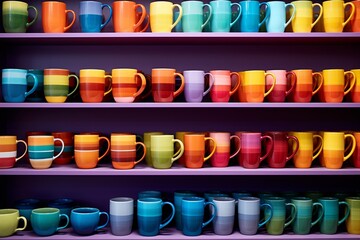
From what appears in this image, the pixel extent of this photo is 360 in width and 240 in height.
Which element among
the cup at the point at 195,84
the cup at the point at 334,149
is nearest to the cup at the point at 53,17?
the cup at the point at 195,84

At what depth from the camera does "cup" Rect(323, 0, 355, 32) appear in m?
1.99

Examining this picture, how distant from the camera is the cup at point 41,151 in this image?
1935 mm

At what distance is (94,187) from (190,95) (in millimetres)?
727

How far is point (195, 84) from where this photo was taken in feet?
6.47

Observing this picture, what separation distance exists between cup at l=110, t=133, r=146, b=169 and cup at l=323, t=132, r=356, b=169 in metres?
0.85

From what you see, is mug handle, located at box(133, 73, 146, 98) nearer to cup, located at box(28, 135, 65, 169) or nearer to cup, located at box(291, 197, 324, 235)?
cup, located at box(28, 135, 65, 169)

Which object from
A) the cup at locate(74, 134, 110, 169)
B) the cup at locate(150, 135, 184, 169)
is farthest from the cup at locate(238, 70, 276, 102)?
the cup at locate(74, 134, 110, 169)

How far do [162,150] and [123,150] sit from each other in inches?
6.7

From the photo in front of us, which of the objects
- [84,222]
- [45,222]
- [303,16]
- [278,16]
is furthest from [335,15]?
[45,222]

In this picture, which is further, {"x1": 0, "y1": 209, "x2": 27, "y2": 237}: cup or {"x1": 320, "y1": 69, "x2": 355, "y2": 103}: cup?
{"x1": 320, "y1": 69, "x2": 355, "y2": 103}: cup

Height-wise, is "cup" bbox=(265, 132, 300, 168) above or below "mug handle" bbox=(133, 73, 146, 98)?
below

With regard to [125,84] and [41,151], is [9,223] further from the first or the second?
[125,84]

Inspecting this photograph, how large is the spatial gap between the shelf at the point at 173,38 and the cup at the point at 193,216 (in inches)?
28.4

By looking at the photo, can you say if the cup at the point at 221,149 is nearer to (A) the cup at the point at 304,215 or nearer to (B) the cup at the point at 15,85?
(A) the cup at the point at 304,215
